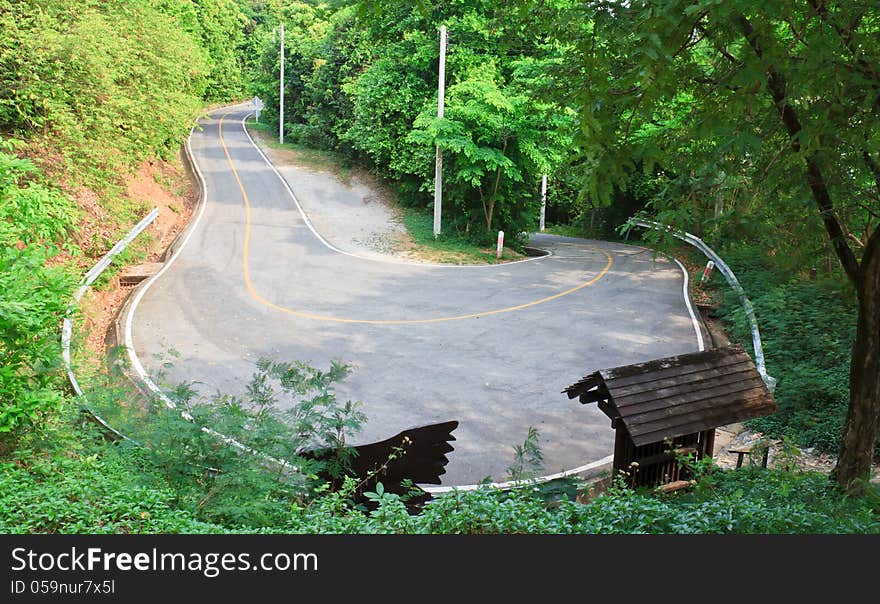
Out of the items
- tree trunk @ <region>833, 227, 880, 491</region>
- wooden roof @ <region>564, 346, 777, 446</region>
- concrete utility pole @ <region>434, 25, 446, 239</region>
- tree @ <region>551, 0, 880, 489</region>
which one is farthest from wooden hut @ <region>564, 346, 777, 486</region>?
concrete utility pole @ <region>434, 25, 446, 239</region>

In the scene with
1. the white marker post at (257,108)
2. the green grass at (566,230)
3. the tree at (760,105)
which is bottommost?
the green grass at (566,230)

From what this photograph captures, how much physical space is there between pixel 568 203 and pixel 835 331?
3516 centimetres

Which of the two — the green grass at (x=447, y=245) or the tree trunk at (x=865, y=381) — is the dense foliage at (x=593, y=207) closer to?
the tree trunk at (x=865, y=381)

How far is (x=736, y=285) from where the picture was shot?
66.1 feet

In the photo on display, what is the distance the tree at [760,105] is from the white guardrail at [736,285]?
306mm

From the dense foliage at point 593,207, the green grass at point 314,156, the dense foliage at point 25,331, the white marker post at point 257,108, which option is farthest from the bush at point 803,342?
the white marker post at point 257,108

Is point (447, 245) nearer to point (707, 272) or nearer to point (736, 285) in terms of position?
point (707, 272)

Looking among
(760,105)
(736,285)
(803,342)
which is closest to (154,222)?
(736,285)

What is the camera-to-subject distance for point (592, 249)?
33156 mm

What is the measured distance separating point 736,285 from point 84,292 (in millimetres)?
17096

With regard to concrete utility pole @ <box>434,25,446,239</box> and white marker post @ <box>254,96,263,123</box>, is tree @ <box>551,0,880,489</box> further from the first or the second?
white marker post @ <box>254,96,263,123</box>

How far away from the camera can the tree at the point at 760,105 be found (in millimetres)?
6027

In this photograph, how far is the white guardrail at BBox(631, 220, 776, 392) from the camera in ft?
31.8

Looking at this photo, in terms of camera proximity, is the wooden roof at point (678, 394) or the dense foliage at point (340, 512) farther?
the wooden roof at point (678, 394)
